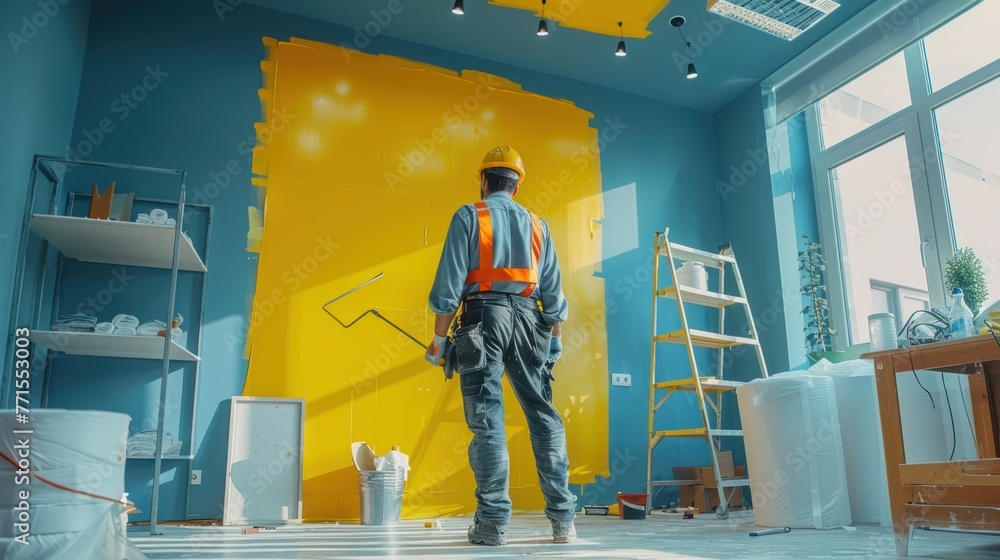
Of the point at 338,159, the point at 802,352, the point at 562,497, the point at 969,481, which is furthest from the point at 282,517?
the point at 802,352

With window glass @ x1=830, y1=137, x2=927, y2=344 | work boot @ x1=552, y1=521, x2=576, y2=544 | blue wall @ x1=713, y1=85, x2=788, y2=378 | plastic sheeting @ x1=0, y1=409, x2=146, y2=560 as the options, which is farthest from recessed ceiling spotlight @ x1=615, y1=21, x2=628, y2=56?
plastic sheeting @ x1=0, y1=409, x2=146, y2=560

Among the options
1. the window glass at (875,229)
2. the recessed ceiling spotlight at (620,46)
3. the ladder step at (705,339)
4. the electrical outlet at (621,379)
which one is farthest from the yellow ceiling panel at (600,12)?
the electrical outlet at (621,379)

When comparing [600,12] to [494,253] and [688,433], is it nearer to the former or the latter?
[494,253]

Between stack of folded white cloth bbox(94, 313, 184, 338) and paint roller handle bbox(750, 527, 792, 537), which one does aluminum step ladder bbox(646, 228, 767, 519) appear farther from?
stack of folded white cloth bbox(94, 313, 184, 338)

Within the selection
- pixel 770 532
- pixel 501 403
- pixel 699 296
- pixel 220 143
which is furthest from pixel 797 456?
pixel 220 143

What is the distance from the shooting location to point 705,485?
425cm

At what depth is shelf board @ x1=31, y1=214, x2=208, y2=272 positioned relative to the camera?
3.15m

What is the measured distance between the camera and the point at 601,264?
4.84m

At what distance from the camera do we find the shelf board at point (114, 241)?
3.15m

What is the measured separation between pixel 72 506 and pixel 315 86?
302 centimetres

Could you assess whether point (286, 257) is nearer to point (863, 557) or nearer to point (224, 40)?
point (224, 40)

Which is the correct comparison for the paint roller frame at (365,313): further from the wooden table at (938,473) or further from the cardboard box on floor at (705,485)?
the wooden table at (938,473)

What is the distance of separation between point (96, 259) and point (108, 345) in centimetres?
53

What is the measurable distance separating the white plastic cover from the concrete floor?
0.57 ft
